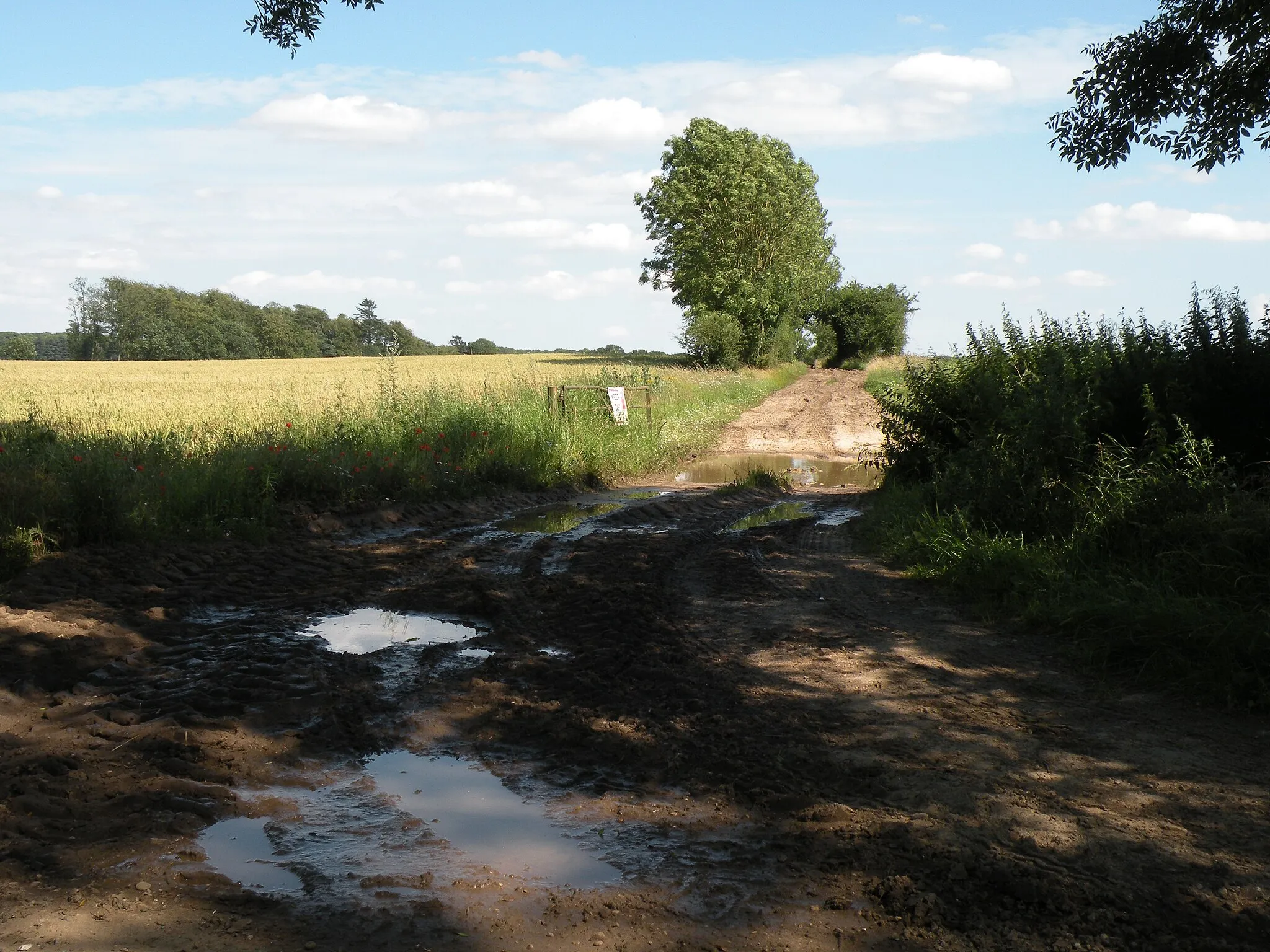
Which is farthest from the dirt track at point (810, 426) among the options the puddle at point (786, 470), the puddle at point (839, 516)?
the puddle at point (839, 516)

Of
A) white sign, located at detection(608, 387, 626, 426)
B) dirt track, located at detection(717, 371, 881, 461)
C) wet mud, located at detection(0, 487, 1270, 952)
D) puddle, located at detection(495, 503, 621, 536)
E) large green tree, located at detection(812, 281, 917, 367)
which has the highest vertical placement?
large green tree, located at detection(812, 281, 917, 367)

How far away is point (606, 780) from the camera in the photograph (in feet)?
16.1

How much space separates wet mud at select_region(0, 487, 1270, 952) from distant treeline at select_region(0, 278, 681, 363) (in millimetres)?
79028

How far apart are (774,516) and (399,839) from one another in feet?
34.1

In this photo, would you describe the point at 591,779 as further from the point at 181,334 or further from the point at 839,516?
the point at 181,334

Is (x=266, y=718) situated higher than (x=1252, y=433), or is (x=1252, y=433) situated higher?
(x=1252, y=433)

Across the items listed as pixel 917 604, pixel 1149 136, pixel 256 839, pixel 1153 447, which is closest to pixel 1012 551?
pixel 917 604

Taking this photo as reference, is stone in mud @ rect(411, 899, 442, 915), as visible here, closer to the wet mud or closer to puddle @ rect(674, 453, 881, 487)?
the wet mud

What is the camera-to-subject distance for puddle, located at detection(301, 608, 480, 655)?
7414mm

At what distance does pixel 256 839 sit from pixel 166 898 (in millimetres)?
606

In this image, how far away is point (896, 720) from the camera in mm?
5680

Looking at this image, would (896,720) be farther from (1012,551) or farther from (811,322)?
(811,322)

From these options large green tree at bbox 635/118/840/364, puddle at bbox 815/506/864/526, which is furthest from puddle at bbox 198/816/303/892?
large green tree at bbox 635/118/840/364

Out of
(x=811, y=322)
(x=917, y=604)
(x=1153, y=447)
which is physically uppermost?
(x=811, y=322)
